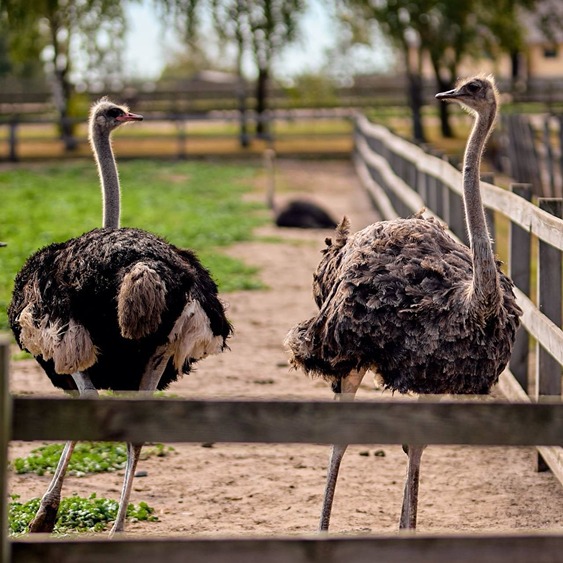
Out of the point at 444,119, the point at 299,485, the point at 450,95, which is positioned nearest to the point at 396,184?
→ the point at 299,485

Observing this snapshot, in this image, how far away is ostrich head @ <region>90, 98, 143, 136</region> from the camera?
6.36 meters

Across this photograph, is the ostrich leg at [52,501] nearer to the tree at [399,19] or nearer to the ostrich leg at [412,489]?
the ostrich leg at [412,489]

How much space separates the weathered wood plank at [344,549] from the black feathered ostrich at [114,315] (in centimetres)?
174

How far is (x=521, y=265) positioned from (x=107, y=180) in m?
2.18

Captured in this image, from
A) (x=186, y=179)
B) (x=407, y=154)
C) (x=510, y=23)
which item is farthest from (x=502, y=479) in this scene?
(x=510, y=23)

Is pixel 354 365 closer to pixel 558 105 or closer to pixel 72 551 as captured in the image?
pixel 72 551

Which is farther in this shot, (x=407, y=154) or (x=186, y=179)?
(x=186, y=179)

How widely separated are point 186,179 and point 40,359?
55.7 ft

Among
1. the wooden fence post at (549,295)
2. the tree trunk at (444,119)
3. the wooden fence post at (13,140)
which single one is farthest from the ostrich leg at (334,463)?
the tree trunk at (444,119)

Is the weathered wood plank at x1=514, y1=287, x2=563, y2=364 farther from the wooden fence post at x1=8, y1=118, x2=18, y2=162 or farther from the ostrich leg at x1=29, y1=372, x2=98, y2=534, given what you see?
the wooden fence post at x1=8, y1=118, x2=18, y2=162

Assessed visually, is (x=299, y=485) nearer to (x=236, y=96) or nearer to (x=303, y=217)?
(x=303, y=217)

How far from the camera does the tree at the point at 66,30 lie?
89.7 ft

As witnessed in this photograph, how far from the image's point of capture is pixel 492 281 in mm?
4699

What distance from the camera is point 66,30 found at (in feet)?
98.9
